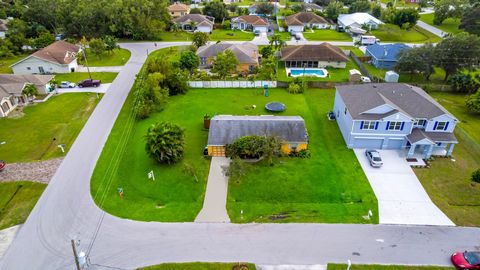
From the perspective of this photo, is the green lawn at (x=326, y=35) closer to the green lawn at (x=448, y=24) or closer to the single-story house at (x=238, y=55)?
the single-story house at (x=238, y=55)

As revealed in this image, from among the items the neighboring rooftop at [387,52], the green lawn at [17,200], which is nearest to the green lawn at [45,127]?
the green lawn at [17,200]

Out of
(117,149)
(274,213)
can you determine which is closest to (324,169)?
(274,213)

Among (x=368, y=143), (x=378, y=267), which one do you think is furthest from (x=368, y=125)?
(x=378, y=267)

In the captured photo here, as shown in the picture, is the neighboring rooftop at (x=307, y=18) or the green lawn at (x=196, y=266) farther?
the neighboring rooftop at (x=307, y=18)

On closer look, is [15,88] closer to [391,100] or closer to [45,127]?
[45,127]

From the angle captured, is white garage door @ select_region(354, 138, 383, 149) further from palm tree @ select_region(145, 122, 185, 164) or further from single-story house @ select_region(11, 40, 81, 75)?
single-story house @ select_region(11, 40, 81, 75)

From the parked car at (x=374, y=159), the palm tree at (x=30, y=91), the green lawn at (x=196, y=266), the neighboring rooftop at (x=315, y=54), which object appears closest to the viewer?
the green lawn at (x=196, y=266)

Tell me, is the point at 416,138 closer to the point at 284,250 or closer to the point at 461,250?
the point at 461,250
